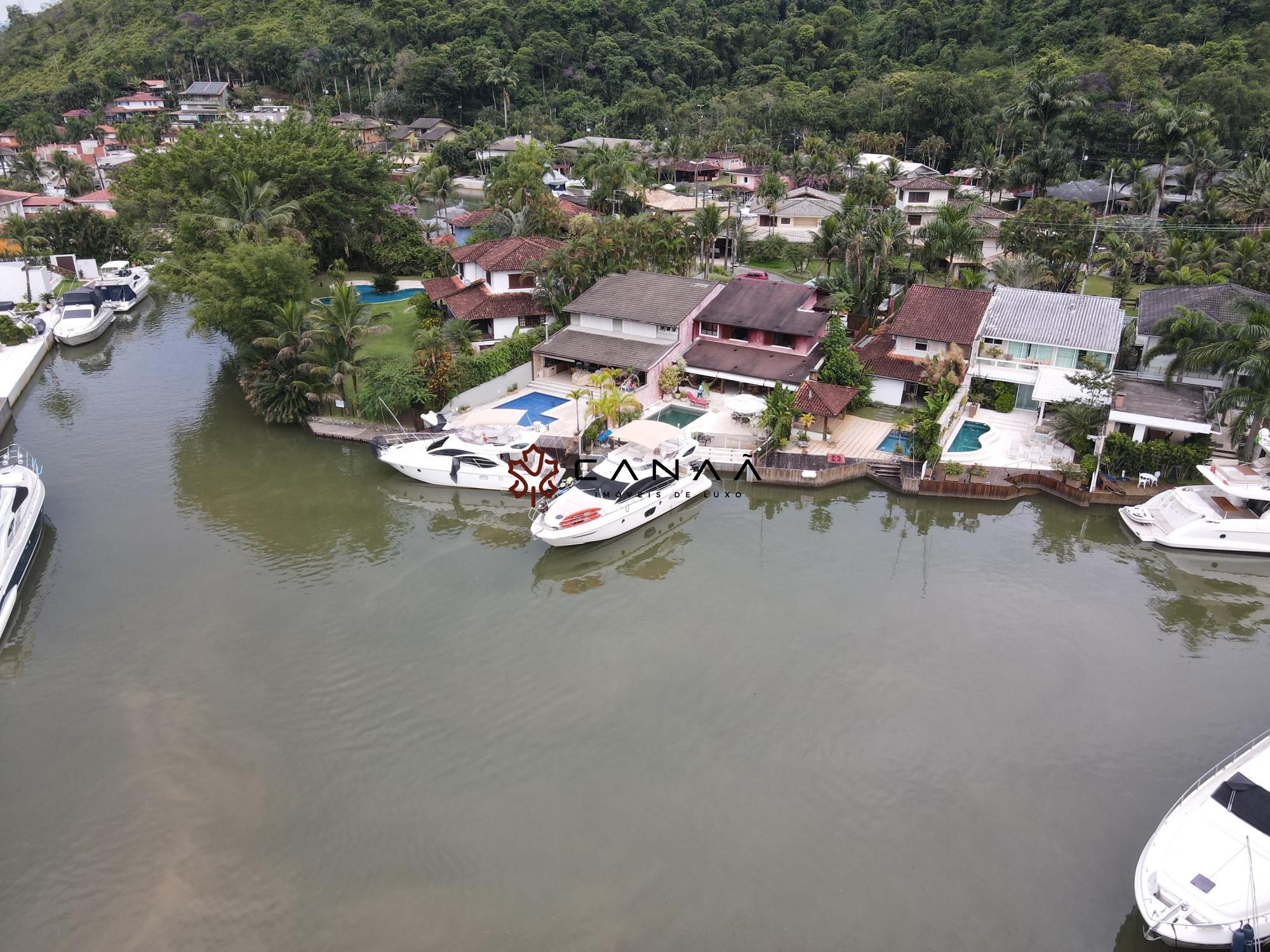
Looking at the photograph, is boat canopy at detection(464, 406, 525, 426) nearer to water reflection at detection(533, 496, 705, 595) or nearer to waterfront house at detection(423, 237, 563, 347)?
waterfront house at detection(423, 237, 563, 347)

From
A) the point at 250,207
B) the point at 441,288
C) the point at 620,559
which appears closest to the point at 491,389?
the point at 441,288

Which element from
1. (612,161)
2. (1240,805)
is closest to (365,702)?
(1240,805)

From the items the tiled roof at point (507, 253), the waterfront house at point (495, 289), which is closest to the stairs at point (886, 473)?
the waterfront house at point (495, 289)

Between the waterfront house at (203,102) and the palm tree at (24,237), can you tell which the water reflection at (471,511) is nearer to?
the palm tree at (24,237)

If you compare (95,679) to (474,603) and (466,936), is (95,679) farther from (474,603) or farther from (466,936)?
(466,936)

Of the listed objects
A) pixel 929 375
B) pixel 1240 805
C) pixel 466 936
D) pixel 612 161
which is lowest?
pixel 466 936
